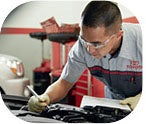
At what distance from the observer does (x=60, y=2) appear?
824 millimetres

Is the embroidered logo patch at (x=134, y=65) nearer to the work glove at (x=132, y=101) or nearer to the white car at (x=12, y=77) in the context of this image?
the work glove at (x=132, y=101)

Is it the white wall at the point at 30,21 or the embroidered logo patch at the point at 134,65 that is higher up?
the white wall at the point at 30,21

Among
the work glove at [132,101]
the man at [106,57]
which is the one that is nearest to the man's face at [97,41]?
the man at [106,57]

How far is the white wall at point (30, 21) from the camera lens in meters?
0.82

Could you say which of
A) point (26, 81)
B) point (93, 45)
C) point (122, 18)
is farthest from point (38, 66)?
point (122, 18)

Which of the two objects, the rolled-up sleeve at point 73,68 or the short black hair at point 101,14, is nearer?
the short black hair at point 101,14

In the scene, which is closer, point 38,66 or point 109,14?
point 109,14

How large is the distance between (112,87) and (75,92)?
129 mm

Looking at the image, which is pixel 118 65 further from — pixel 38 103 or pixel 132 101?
pixel 38 103

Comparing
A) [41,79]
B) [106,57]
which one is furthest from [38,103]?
[106,57]

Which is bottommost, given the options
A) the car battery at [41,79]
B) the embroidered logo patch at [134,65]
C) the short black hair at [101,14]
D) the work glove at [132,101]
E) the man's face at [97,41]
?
the work glove at [132,101]

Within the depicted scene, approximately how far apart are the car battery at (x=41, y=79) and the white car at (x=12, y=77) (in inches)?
1.3

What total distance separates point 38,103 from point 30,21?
279 mm

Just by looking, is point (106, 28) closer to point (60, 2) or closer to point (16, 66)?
point (60, 2)
